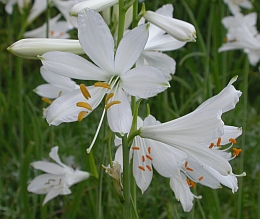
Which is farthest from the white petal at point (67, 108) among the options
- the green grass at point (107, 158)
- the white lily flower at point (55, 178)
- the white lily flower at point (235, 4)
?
the white lily flower at point (235, 4)

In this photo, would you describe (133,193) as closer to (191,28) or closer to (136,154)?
(136,154)

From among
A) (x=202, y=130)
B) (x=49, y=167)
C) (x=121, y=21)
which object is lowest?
(x=49, y=167)

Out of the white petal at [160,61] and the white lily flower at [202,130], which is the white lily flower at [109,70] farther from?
the white petal at [160,61]

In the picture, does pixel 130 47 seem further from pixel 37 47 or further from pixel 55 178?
pixel 55 178

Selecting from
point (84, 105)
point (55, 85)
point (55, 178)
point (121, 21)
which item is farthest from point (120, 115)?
point (55, 178)

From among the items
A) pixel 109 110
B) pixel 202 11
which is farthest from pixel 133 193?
pixel 202 11

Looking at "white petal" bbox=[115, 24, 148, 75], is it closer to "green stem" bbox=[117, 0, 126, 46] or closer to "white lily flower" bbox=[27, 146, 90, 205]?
"green stem" bbox=[117, 0, 126, 46]
